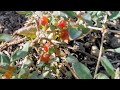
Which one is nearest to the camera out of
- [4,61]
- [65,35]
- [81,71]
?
[81,71]

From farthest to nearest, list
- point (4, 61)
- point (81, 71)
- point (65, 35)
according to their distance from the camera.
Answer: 1. point (65, 35)
2. point (4, 61)
3. point (81, 71)

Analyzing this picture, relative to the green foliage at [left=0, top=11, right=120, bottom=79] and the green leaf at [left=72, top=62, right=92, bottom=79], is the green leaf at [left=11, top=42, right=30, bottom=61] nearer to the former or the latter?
the green foliage at [left=0, top=11, right=120, bottom=79]

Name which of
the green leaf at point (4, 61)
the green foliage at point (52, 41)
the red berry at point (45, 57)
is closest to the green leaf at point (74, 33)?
the green foliage at point (52, 41)

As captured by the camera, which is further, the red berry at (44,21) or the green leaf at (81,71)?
the red berry at (44,21)

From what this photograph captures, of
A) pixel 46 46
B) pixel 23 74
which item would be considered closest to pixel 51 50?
pixel 46 46

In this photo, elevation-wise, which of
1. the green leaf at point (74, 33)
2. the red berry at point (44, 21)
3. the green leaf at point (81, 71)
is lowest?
the green leaf at point (81, 71)

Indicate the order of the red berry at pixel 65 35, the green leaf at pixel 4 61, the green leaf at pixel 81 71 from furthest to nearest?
the red berry at pixel 65 35 < the green leaf at pixel 4 61 < the green leaf at pixel 81 71

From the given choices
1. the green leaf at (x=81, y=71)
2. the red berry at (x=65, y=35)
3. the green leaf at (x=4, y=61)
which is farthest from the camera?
the red berry at (x=65, y=35)

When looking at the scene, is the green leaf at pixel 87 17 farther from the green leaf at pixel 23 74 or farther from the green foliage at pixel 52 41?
the green leaf at pixel 23 74

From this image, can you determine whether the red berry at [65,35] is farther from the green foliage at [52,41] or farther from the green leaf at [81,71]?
the green leaf at [81,71]

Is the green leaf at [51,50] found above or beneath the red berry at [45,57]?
above

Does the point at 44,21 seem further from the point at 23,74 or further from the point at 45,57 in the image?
the point at 23,74
